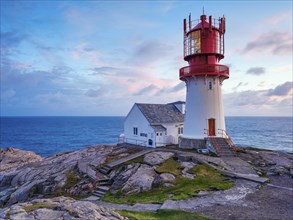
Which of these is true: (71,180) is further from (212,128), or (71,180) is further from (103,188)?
(212,128)

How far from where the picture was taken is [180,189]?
1684 centimetres

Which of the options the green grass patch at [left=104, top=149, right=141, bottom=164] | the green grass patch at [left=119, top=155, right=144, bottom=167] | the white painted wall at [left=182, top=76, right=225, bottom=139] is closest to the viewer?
the green grass patch at [left=119, top=155, right=144, bottom=167]

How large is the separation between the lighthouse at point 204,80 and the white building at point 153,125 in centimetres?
315

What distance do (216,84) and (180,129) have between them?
26.3 ft

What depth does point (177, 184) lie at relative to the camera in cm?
1805

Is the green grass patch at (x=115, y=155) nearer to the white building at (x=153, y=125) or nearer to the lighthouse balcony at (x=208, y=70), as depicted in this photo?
the white building at (x=153, y=125)

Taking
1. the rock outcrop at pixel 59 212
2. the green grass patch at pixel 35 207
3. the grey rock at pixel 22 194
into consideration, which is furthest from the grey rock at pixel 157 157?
the green grass patch at pixel 35 207

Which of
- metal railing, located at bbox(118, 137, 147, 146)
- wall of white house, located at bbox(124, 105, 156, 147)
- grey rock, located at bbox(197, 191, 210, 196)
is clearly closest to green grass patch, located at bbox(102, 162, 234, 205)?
grey rock, located at bbox(197, 191, 210, 196)

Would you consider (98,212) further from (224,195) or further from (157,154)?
(157,154)

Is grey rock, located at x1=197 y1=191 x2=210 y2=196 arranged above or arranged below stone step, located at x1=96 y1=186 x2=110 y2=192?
above

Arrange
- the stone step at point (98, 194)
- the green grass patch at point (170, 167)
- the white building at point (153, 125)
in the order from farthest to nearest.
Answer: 1. the white building at point (153, 125)
2. the green grass patch at point (170, 167)
3. the stone step at point (98, 194)

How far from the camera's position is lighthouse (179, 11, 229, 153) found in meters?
27.0

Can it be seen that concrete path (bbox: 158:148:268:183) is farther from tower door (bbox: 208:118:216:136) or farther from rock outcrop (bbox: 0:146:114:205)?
rock outcrop (bbox: 0:146:114:205)

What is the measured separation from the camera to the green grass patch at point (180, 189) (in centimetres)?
1568
